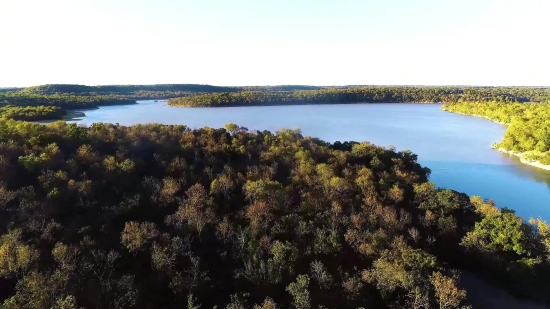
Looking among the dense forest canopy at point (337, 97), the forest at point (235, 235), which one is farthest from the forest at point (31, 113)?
the dense forest canopy at point (337, 97)

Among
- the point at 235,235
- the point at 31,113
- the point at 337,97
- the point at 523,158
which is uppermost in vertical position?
the point at 31,113

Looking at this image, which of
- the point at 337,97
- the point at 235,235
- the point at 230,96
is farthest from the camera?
the point at 337,97

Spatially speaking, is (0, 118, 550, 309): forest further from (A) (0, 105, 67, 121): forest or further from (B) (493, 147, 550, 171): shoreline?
(B) (493, 147, 550, 171): shoreline

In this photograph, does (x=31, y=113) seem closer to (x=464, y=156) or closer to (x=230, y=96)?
(x=464, y=156)

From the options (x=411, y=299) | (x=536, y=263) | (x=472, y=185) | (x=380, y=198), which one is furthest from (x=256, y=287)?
(x=472, y=185)

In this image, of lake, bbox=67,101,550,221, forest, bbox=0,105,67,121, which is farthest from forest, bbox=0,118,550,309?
forest, bbox=0,105,67,121

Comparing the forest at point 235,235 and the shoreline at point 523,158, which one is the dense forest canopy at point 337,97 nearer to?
the shoreline at point 523,158

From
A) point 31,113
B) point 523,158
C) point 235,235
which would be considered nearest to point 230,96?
point 31,113

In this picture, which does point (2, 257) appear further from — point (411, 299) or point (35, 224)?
point (411, 299)
